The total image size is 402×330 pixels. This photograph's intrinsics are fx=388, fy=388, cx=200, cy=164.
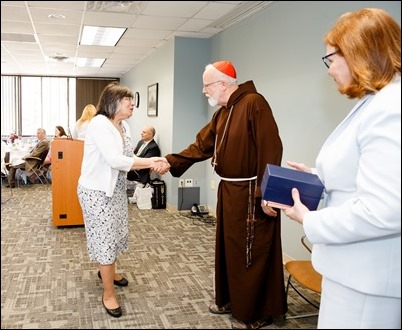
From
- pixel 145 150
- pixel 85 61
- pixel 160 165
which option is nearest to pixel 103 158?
pixel 160 165

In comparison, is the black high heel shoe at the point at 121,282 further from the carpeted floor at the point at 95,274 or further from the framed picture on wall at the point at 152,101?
the framed picture on wall at the point at 152,101

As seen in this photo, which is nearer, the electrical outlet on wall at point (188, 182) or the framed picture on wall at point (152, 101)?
the electrical outlet on wall at point (188, 182)

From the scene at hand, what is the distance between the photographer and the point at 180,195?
2.92 meters

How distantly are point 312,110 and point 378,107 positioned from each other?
5.64ft

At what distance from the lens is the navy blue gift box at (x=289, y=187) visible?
117cm

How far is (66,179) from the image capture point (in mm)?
3646

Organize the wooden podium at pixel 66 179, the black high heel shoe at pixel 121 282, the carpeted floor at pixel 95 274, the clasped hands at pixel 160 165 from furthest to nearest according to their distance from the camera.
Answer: the wooden podium at pixel 66 179 < the black high heel shoe at pixel 121 282 < the clasped hands at pixel 160 165 < the carpeted floor at pixel 95 274

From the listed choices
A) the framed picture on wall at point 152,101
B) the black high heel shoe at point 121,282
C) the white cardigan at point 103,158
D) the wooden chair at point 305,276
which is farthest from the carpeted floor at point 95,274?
the framed picture on wall at point 152,101

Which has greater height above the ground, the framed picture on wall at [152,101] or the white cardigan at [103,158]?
the framed picture on wall at [152,101]

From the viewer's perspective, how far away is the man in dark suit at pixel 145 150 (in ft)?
8.42

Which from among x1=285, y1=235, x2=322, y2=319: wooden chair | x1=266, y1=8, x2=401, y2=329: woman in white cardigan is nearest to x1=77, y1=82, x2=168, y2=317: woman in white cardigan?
x1=285, y1=235, x2=322, y2=319: wooden chair

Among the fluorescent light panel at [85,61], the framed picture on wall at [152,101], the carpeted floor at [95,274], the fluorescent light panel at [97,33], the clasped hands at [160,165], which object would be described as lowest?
the carpeted floor at [95,274]

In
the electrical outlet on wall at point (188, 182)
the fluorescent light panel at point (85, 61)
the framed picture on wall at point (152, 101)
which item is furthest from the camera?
the framed picture on wall at point (152, 101)

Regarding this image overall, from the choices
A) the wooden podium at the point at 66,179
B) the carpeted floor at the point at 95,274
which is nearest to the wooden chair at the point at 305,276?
the carpeted floor at the point at 95,274
